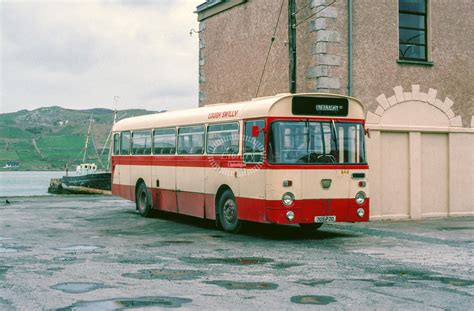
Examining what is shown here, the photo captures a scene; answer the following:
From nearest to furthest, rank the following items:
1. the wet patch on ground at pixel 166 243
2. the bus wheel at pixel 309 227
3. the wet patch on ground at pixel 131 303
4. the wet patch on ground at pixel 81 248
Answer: the wet patch on ground at pixel 131 303
the wet patch on ground at pixel 81 248
the wet patch on ground at pixel 166 243
the bus wheel at pixel 309 227

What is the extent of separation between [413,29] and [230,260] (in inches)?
482

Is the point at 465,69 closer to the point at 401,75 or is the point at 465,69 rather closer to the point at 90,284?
the point at 401,75

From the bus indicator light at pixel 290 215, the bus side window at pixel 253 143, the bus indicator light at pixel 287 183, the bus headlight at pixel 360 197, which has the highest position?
the bus side window at pixel 253 143

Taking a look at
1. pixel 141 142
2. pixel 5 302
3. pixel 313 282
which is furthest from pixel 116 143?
pixel 5 302

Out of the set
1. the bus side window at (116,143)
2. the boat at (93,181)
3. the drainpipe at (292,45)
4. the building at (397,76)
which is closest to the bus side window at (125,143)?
the bus side window at (116,143)

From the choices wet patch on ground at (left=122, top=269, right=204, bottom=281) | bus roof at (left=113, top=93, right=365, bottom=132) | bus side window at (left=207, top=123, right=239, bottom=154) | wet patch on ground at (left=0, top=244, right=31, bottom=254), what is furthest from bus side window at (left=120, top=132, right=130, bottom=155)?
wet patch on ground at (left=122, top=269, right=204, bottom=281)

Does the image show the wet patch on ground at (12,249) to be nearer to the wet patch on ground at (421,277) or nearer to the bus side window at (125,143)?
the wet patch on ground at (421,277)

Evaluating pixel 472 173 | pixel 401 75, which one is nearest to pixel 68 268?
pixel 401 75

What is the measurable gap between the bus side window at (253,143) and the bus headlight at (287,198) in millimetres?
878

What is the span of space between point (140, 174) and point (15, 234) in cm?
624

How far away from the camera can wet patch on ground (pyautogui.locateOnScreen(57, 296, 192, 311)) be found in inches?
325

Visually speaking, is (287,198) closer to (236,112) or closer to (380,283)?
(236,112)

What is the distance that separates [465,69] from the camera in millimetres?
22641

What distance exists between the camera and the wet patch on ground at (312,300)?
8.63 metres
